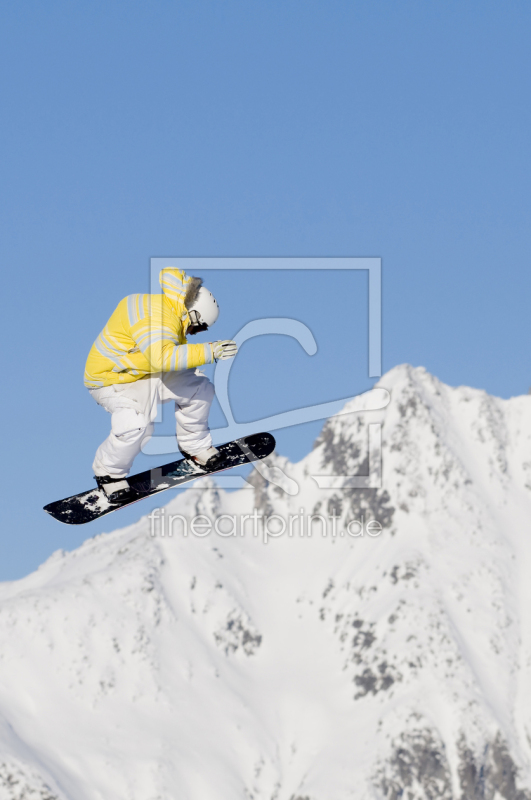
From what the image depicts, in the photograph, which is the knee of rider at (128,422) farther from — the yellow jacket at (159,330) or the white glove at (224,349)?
the white glove at (224,349)

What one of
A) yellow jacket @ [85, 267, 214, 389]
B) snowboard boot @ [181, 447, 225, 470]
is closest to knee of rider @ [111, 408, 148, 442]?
yellow jacket @ [85, 267, 214, 389]

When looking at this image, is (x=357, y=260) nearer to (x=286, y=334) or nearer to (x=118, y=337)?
(x=286, y=334)

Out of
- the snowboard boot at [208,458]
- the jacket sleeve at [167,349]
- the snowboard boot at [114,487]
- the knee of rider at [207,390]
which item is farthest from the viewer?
the snowboard boot at [208,458]

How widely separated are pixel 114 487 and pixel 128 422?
156 centimetres

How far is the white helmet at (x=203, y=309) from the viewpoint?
1478 cm

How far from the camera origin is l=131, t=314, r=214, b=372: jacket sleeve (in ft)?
47.9

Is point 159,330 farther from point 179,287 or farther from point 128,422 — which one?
point 128,422

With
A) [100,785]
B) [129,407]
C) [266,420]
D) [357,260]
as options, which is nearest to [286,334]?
[266,420]

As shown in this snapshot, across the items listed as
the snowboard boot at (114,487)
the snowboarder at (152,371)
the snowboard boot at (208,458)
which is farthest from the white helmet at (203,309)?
the snowboard boot at (114,487)

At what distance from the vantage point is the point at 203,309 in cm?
1481

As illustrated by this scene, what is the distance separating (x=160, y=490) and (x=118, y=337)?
3378 mm

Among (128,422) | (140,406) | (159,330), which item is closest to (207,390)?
(140,406)

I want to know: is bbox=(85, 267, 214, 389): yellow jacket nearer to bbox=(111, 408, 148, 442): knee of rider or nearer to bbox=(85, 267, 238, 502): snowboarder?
bbox=(85, 267, 238, 502): snowboarder

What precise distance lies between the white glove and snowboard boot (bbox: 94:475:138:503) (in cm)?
335
